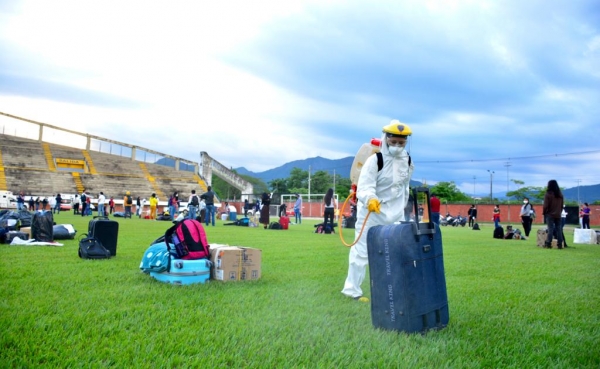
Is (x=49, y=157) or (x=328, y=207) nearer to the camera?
(x=328, y=207)

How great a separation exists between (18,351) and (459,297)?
4.38 meters

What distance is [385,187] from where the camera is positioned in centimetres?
502

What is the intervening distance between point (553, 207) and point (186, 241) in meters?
11.6

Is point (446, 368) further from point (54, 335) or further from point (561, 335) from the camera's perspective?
point (54, 335)

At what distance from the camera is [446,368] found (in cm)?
297

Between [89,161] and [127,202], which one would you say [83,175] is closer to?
[89,161]

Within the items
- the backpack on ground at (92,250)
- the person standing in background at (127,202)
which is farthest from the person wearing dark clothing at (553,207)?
the person standing in background at (127,202)

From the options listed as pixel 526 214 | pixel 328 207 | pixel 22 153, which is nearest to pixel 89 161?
pixel 22 153

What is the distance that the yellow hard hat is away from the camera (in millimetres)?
4694

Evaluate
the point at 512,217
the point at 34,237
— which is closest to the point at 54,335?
the point at 34,237

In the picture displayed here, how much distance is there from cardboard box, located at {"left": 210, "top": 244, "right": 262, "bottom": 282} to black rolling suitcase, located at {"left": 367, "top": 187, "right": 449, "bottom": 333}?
248 centimetres

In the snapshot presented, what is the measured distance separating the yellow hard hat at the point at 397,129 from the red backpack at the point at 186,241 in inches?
109

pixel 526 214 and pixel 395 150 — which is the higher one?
pixel 395 150

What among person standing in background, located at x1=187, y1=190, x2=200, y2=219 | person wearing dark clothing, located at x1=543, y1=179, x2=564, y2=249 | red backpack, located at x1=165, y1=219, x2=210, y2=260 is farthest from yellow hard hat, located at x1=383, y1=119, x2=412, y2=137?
person standing in background, located at x1=187, y1=190, x2=200, y2=219
